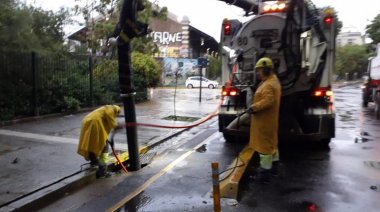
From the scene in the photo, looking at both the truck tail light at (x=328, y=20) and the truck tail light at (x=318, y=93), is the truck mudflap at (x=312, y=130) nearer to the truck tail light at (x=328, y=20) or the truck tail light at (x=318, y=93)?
the truck tail light at (x=318, y=93)

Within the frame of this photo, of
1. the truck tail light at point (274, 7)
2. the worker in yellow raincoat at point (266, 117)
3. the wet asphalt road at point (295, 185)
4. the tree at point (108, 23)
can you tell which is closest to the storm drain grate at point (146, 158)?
the wet asphalt road at point (295, 185)

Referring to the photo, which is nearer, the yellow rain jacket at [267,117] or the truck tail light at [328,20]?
the yellow rain jacket at [267,117]

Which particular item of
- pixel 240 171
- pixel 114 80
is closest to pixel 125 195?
pixel 240 171

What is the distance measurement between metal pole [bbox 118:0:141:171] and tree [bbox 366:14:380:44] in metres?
38.0

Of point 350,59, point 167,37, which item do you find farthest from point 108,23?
point 350,59

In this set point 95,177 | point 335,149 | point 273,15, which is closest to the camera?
point 95,177

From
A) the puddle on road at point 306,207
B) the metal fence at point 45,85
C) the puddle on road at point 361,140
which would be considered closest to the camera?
the puddle on road at point 306,207

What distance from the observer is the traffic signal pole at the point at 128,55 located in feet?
19.0

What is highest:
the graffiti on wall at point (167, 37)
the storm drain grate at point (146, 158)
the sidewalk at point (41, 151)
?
the graffiti on wall at point (167, 37)

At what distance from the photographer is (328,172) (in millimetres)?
6094

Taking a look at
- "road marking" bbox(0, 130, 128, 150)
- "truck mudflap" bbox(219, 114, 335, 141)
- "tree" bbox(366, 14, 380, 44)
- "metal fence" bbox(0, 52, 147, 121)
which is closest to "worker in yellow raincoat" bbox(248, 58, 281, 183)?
"truck mudflap" bbox(219, 114, 335, 141)

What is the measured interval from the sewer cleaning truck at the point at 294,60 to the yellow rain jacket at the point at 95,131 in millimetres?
2610

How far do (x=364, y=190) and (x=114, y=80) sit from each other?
13.2 meters

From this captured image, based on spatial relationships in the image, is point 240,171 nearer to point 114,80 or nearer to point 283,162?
point 283,162
